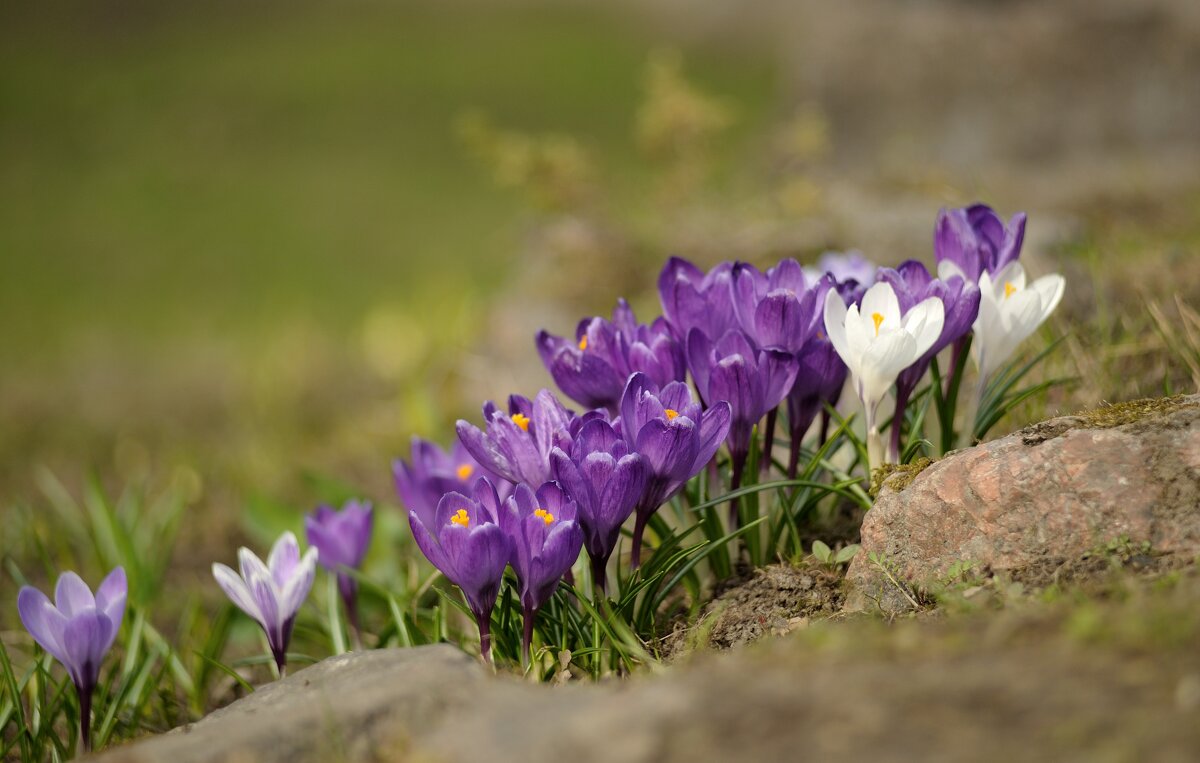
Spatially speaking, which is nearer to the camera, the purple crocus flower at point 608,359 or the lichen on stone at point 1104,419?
the lichen on stone at point 1104,419

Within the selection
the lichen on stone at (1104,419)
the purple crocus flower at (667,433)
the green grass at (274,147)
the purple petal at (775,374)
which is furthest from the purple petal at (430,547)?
the green grass at (274,147)

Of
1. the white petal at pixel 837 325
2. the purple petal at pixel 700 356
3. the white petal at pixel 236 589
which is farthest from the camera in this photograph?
the white petal at pixel 236 589

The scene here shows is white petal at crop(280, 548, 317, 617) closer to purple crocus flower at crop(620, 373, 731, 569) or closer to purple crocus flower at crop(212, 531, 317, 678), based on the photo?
purple crocus flower at crop(212, 531, 317, 678)

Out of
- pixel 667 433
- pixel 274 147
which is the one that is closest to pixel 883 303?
pixel 667 433

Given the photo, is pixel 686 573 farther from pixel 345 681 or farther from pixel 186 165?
pixel 186 165

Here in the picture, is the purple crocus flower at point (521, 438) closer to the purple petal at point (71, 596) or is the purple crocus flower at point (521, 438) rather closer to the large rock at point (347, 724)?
the large rock at point (347, 724)

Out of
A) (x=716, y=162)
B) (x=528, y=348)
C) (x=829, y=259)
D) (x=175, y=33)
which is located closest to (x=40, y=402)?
(x=528, y=348)

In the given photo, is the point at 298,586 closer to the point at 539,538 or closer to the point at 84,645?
the point at 84,645
